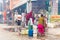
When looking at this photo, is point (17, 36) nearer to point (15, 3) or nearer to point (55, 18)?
point (15, 3)

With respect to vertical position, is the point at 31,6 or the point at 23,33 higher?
the point at 31,6

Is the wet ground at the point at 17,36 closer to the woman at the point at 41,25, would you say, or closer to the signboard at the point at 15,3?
A: the woman at the point at 41,25

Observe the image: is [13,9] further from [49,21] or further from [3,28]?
[49,21]

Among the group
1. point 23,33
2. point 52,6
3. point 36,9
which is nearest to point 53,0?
point 52,6

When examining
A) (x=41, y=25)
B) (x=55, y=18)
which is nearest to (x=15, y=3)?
(x=41, y=25)

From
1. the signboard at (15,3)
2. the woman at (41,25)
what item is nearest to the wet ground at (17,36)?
the woman at (41,25)

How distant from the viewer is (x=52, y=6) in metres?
3.54

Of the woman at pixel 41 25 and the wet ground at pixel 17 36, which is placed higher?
the woman at pixel 41 25

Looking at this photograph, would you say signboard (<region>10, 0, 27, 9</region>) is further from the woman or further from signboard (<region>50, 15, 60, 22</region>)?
signboard (<region>50, 15, 60, 22</region>)

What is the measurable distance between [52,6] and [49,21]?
0.28 meters

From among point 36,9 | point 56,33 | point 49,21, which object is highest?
point 36,9

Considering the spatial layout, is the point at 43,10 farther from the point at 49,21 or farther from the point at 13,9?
the point at 13,9

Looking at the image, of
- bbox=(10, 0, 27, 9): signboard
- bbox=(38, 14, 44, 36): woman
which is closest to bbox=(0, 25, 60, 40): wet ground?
bbox=(38, 14, 44, 36): woman

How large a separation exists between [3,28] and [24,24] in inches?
15.8
